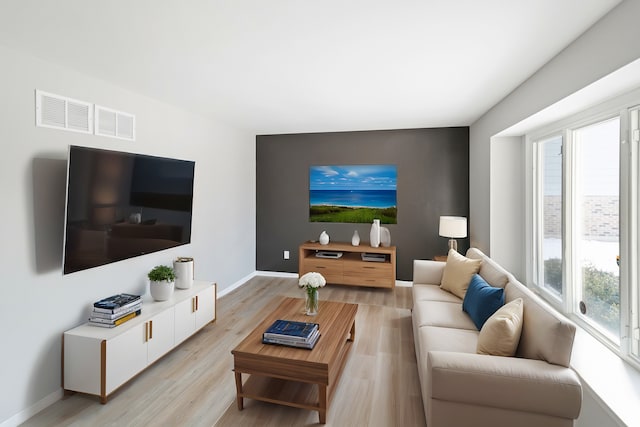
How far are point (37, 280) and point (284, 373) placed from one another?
5.87 ft

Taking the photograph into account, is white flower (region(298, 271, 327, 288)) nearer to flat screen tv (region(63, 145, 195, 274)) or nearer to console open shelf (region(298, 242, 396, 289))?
flat screen tv (region(63, 145, 195, 274))

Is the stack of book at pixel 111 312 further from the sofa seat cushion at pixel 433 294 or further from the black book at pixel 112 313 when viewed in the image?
the sofa seat cushion at pixel 433 294

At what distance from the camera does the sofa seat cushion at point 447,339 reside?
2.15m

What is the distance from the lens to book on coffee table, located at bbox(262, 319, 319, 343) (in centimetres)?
225

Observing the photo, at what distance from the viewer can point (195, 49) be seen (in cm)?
217

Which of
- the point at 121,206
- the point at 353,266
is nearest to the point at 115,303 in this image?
the point at 121,206

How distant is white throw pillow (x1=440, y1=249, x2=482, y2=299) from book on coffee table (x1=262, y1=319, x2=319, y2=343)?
1.51 meters

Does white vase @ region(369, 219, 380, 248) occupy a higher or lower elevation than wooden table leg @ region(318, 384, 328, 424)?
higher

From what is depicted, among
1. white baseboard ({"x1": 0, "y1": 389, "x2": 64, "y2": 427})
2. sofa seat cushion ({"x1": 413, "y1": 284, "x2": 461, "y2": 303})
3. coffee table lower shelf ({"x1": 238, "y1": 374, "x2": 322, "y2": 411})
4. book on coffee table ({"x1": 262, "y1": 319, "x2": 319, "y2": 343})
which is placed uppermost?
sofa seat cushion ({"x1": 413, "y1": 284, "x2": 461, "y2": 303})

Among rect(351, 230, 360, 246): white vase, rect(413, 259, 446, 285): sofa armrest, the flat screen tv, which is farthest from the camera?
rect(351, 230, 360, 246): white vase

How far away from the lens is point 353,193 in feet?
17.0

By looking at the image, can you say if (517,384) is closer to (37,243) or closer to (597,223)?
(597,223)

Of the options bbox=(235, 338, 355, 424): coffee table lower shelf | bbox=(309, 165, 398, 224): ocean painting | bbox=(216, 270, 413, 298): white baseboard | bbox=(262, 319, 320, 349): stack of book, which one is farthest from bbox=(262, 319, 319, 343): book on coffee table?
bbox=(309, 165, 398, 224): ocean painting

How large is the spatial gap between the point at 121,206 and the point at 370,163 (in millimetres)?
3471
